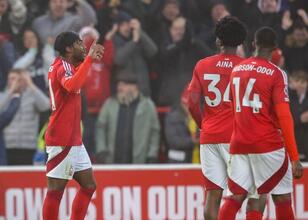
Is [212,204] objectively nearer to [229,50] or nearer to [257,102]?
[257,102]

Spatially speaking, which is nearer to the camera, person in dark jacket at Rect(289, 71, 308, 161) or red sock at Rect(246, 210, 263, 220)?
red sock at Rect(246, 210, 263, 220)

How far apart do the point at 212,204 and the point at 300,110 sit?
4.15 m

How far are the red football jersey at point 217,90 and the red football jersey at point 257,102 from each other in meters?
0.63

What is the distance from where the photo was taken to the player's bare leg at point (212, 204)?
8781mm

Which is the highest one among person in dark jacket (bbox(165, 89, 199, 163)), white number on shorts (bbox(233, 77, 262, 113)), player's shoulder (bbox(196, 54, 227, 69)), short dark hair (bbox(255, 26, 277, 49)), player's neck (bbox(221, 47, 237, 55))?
short dark hair (bbox(255, 26, 277, 49))

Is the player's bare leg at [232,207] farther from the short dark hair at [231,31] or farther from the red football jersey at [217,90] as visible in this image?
the short dark hair at [231,31]

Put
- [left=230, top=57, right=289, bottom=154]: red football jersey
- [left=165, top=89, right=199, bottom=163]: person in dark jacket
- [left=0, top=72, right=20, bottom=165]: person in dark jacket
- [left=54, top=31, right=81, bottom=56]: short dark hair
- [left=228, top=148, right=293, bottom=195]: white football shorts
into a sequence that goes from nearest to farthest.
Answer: [left=230, top=57, right=289, bottom=154]: red football jersey → [left=228, top=148, right=293, bottom=195]: white football shorts → [left=54, top=31, right=81, bottom=56]: short dark hair → [left=0, top=72, right=20, bottom=165]: person in dark jacket → [left=165, top=89, right=199, bottom=163]: person in dark jacket

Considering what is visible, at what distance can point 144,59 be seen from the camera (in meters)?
13.0

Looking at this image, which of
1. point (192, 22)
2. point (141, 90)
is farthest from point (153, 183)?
point (192, 22)

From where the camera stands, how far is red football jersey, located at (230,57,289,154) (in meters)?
7.86

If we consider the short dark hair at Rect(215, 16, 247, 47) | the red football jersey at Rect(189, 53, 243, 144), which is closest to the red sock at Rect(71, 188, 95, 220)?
the red football jersey at Rect(189, 53, 243, 144)

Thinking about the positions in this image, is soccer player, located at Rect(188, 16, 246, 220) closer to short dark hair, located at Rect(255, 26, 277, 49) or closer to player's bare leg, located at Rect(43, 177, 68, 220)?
short dark hair, located at Rect(255, 26, 277, 49)

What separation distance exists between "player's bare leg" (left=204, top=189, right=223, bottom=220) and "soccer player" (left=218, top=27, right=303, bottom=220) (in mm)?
634

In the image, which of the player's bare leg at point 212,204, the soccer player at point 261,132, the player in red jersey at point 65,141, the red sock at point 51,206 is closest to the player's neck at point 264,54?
the soccer player at point 261,132
